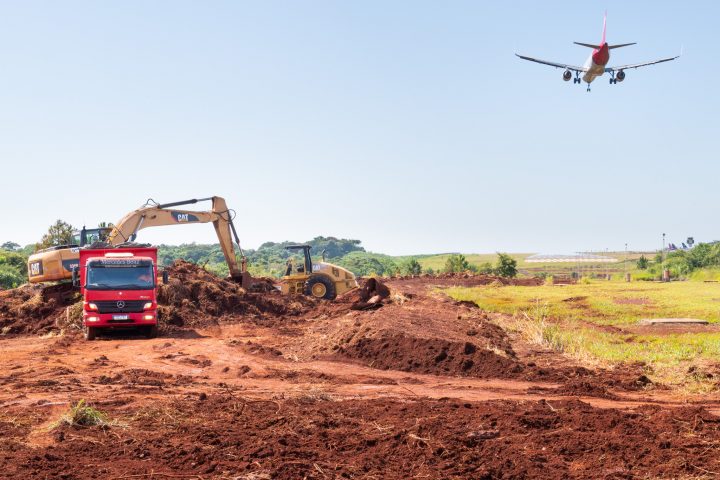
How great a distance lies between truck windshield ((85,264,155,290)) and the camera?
22.8 metres

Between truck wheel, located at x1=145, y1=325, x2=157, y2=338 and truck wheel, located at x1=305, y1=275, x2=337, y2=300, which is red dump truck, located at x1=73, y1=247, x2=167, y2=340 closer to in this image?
truck wheel, located at x1=145, y1=325, x2=157, y2=338

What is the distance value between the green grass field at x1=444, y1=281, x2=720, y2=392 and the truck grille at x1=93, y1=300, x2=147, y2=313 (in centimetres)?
1098

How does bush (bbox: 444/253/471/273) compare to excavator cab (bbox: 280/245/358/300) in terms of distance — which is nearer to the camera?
excavator cab (bbox: 280/245/358/300)

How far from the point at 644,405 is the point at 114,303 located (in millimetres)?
15473

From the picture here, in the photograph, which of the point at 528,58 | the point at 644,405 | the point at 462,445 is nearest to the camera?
the point at 462,445

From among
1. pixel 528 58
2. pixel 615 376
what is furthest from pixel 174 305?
pixel 528 58

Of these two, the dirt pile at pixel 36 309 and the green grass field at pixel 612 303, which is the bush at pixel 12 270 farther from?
the green grass field at pixel 612 303

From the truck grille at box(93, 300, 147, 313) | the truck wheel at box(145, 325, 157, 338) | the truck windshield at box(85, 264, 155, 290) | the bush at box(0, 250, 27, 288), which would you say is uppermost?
the bush at box(0, 250, 27, 288)

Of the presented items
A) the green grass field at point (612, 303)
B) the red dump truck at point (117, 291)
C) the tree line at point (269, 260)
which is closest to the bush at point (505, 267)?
the tree line at point (269, 260)

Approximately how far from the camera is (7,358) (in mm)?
19094

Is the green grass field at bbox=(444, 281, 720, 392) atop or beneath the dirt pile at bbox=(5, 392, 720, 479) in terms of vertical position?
beneath

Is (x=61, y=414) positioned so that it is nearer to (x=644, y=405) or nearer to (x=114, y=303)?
(x=644, y=405)

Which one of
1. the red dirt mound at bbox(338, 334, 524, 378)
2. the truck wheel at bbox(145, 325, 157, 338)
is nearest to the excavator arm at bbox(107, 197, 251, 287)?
the truck wheel at bbox(145, 325, 157, 338)

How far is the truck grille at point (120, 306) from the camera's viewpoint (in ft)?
74.7
